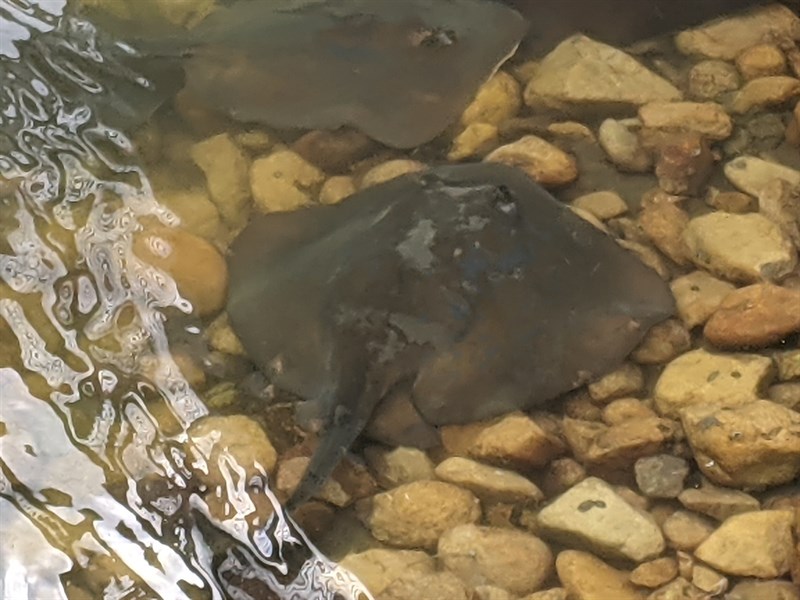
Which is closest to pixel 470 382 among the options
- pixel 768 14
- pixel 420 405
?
pixel 420 405

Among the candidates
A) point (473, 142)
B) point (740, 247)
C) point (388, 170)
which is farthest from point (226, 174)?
point (740, 247)

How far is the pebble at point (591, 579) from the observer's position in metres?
2.38

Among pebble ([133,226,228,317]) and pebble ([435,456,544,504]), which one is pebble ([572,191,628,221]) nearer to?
pebble ([435,456,544,504])

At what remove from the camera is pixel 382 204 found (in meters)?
3.09

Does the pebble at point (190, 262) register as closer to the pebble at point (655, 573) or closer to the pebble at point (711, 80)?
the pebble at point (655, 573)

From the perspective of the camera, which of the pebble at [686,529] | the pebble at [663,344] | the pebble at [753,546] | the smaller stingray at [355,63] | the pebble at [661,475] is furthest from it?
the smaller stingray at [355,63]

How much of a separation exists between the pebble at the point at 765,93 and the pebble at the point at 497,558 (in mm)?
1989

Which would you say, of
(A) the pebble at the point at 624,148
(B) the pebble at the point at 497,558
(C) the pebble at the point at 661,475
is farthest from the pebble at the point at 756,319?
(B) the pebble at the point at 497,558

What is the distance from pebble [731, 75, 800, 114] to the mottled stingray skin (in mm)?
1008

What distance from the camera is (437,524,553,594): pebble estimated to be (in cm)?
244

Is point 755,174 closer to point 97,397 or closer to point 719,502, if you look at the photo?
point 719,502

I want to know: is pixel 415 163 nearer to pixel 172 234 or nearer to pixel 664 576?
pixel 172 234

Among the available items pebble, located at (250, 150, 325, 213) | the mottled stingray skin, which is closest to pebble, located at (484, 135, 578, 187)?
the mottled stingray skin

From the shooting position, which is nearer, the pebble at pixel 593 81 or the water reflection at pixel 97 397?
the water reflection at pixel 97 397
